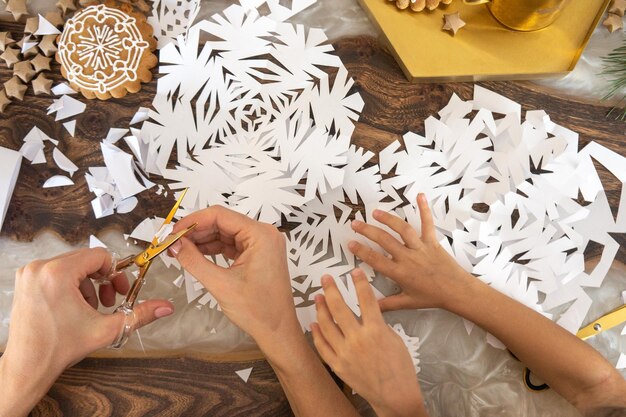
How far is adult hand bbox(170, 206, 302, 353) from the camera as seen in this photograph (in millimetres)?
737

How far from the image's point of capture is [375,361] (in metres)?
0.76

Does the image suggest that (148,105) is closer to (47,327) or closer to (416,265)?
(47,327)

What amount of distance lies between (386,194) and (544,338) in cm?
37

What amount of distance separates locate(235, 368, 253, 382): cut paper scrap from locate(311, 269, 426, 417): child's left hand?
182 mm

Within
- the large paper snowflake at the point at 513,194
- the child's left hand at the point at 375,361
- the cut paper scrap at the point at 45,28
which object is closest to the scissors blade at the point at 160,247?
the child's left hand at the point at 375,361

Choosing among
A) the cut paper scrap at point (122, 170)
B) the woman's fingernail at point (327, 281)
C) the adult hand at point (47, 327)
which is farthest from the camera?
the cut paper scrap at point (122, 170)

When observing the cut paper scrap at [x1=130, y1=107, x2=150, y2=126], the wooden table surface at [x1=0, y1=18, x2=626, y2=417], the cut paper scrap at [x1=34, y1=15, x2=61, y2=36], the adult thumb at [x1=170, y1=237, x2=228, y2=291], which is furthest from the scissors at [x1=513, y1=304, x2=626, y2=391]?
the cut paper scrap at [x1=34, y1=15, x2=61, y2=36]

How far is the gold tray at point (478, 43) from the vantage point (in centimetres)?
93

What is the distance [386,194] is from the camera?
0.92 m

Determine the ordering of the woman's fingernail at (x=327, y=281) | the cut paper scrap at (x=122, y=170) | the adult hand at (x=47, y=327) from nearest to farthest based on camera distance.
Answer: the adult hand at (x=47, y=327)
the woman's fingernail at (x=327, y=281)
the cut paper scrap at (x=122, y=170)

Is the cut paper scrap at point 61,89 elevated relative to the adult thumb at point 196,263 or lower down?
elevated

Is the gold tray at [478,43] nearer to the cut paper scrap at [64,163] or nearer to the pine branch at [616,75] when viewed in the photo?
the pine branch at [616,75]

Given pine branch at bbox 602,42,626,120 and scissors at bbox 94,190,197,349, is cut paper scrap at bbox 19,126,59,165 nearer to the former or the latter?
scissors at bbox 94,190,197,349

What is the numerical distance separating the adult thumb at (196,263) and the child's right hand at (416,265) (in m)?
0.28
